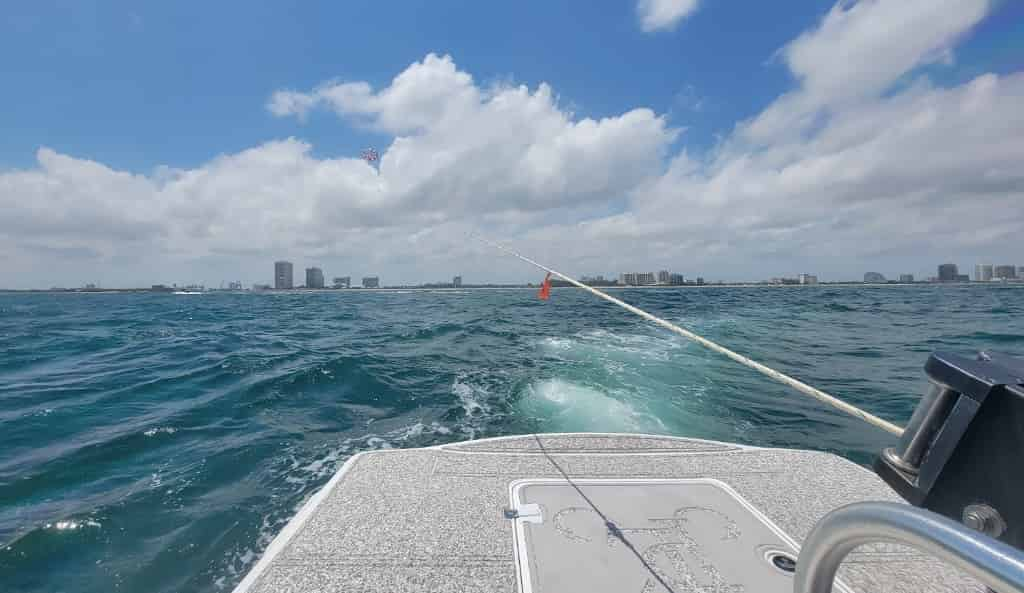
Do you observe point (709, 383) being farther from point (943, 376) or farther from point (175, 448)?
point (175, 448)

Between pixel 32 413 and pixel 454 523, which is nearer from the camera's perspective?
pixel 454 523

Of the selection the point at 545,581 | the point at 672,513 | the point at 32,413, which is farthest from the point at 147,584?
the point at 32,413

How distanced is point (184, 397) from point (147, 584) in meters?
6.34

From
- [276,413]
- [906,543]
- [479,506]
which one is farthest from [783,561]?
[276,413]

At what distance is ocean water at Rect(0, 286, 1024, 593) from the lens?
13.5ft

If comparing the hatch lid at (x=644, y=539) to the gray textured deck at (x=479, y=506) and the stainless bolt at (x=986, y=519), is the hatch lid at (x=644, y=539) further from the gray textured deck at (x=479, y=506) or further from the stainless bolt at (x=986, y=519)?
the stainless bolt at (x=986, y=519)

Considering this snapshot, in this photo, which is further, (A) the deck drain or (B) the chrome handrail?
(A) the deck drain

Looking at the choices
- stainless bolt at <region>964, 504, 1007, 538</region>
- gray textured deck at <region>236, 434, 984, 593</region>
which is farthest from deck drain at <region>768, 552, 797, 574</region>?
stainless bolt at <region>964, 504, 1007, 538</region>

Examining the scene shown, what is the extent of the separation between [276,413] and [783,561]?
7984 mm

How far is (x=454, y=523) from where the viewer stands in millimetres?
3195

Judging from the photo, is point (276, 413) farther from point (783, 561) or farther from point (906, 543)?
point (906, 543)

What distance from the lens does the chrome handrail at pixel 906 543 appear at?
27.3 inches

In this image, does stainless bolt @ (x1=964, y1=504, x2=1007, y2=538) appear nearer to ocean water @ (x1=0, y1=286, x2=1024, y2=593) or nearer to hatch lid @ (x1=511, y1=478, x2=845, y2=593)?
hatch lid @ (x1=511, y1=478, x2=845, y2=593)

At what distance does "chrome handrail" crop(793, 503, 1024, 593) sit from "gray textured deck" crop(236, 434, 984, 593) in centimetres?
199
